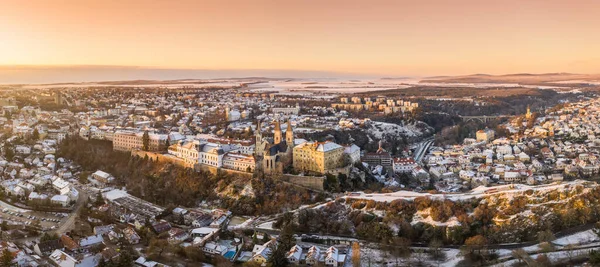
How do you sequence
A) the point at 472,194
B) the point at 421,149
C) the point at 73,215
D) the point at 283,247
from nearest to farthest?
the point at 283,247, the point at 472,194, the point at 73,215, the point at 421,149

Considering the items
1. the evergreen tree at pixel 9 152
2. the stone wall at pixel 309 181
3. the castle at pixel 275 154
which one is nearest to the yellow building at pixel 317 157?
the castle at pixel 275 154

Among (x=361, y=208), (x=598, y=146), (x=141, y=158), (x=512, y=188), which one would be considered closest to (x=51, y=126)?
(x=141, y=158)

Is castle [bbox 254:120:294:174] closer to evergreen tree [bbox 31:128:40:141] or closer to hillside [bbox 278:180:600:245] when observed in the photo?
hillside [bbox 278:180:600:245]

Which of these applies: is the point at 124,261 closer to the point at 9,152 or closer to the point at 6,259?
the point at 6,259

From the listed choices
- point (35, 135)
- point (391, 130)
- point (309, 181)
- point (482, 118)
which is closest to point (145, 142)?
point (35, 135)

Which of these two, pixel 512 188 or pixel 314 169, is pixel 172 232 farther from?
pixel 512 188

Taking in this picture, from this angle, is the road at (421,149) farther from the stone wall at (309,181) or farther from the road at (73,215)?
the road at (73,215)

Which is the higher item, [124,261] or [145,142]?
[145,142]

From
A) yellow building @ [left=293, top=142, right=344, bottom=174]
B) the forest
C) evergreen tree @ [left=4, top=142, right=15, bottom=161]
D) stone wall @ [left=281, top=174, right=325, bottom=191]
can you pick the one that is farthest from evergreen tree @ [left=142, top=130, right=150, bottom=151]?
the forest
